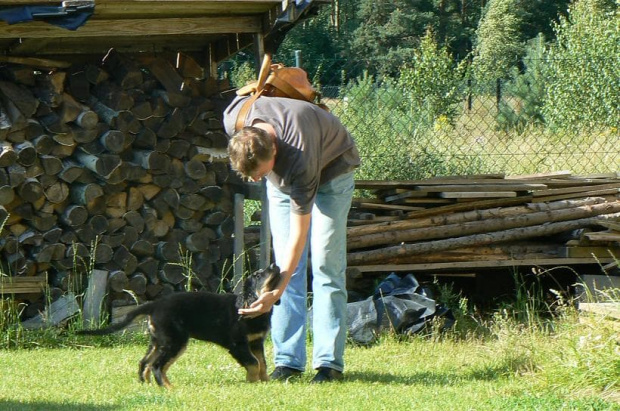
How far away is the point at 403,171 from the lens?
10578 millimetres

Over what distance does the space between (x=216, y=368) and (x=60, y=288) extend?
7.39 feet

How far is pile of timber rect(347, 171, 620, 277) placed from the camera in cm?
922

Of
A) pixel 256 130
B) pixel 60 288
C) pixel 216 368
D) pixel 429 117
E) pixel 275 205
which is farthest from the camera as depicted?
pixel 429 117

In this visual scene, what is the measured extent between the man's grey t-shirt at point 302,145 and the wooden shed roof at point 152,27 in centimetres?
213

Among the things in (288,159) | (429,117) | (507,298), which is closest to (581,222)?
(507,298)

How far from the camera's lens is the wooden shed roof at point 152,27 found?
7.59 m

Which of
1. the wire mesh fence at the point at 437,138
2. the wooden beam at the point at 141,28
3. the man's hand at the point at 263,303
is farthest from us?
the wire mesh fence at the point at 437,138

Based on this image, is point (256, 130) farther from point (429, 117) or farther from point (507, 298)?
point (429, 117)

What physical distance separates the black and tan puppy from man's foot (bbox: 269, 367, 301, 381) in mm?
76

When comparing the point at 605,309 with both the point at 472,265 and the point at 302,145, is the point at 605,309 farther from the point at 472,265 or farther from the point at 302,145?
the point at 472,265

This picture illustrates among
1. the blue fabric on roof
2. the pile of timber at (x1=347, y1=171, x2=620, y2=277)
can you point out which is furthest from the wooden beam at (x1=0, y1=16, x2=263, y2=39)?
the pile of timber at (x1=347, y1=171, x2=620, y2=277)

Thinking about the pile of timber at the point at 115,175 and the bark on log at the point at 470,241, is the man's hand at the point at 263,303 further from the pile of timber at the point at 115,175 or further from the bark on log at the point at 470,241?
the bark on log at the point at 470,241

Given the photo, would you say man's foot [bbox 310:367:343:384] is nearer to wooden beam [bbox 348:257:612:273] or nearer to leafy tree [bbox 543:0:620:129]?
wooden beam [bbox 348:257:612:273]

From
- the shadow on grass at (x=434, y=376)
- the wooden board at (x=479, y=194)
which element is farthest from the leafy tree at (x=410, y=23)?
the shadow on grass at (x=434, y=376)
